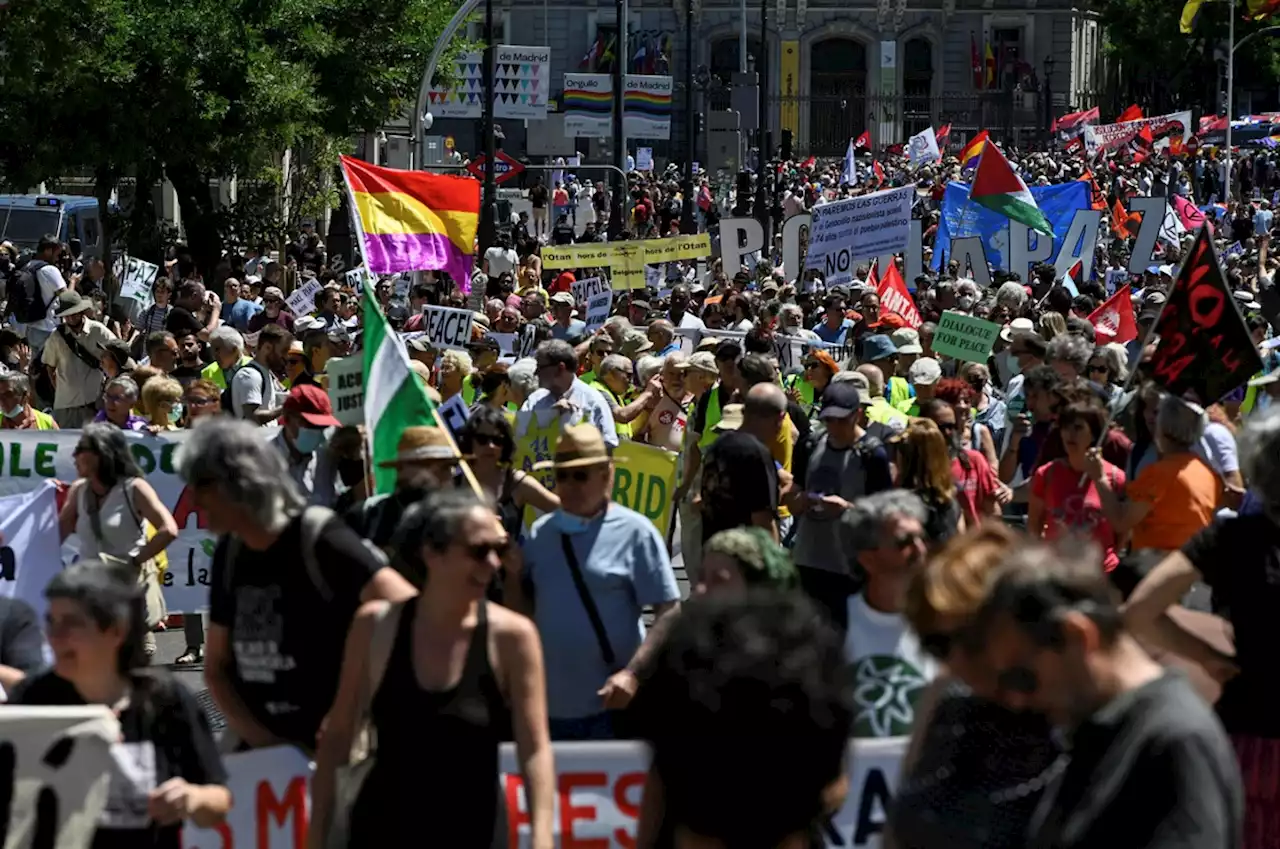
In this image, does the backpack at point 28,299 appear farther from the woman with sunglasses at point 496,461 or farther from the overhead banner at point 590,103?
the overhead banner at point 590,103

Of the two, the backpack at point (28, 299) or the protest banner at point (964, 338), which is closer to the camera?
the protest banner at point (964, 338)

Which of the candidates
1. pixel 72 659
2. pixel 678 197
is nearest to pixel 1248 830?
pixel 72 659

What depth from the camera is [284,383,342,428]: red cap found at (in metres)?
8.93

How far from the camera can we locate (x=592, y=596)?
6.03m

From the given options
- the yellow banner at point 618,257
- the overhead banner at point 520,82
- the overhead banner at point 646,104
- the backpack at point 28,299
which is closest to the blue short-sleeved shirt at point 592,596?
the backpack at point 28,299

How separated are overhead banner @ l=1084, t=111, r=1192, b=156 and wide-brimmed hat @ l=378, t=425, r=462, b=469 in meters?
37.5

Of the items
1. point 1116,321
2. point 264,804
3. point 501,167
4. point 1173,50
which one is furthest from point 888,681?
point 1173,50

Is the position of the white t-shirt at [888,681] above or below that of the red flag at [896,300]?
below

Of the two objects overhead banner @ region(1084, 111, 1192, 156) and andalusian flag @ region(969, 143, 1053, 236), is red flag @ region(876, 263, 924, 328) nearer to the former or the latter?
andalusian flag @ region(969, 143, 1053, 236)

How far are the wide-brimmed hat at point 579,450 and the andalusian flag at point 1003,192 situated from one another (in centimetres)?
1538

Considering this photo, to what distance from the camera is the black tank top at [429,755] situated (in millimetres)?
4660

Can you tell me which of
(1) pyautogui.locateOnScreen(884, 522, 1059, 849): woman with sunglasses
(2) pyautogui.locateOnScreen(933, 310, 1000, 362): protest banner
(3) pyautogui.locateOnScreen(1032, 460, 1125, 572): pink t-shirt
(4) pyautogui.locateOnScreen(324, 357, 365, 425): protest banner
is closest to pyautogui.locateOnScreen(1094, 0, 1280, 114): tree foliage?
(2) pyautogui.locateOnScreen(933, 310, 1000, 362): protest banner

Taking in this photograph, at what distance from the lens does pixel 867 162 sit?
59.2 meters

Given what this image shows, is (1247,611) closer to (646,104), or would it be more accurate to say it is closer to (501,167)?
(501,167)
